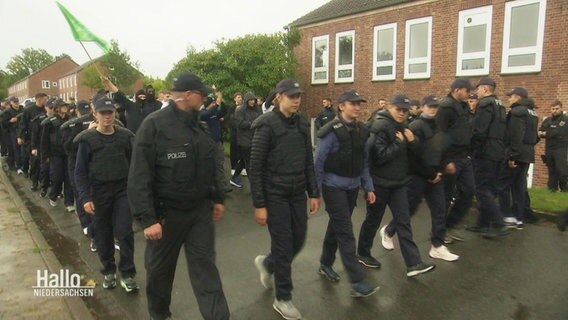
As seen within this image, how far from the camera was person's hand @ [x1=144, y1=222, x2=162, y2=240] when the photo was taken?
302 cm

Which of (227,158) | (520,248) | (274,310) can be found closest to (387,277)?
(274,310)

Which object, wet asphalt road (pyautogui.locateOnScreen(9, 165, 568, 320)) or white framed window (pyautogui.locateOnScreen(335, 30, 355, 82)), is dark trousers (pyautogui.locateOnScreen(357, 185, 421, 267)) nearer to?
wet asphalt road (pyautogui.locateOnScreen(9, 165, 568, 320))

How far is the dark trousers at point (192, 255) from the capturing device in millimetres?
3090

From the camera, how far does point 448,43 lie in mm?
14008

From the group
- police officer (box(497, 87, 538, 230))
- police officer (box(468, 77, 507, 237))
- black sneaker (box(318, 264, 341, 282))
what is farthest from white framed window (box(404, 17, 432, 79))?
black sneaker (box(318, 264, 341, 282))

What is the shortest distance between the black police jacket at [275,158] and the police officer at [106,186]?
4.91 feet

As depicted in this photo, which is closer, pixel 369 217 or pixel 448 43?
pixel 369 217

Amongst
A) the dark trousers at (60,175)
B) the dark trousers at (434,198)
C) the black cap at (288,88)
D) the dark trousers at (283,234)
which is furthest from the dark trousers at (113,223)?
the dark trousers at (60,175)

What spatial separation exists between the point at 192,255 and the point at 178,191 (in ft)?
1.65

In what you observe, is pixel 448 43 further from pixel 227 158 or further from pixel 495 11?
pixel 227 158

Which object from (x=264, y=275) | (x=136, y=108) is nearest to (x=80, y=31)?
(x=136, y=108)

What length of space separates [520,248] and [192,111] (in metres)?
4.58

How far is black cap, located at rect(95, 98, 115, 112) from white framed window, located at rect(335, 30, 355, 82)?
46.2ft

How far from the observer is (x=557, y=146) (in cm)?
872
